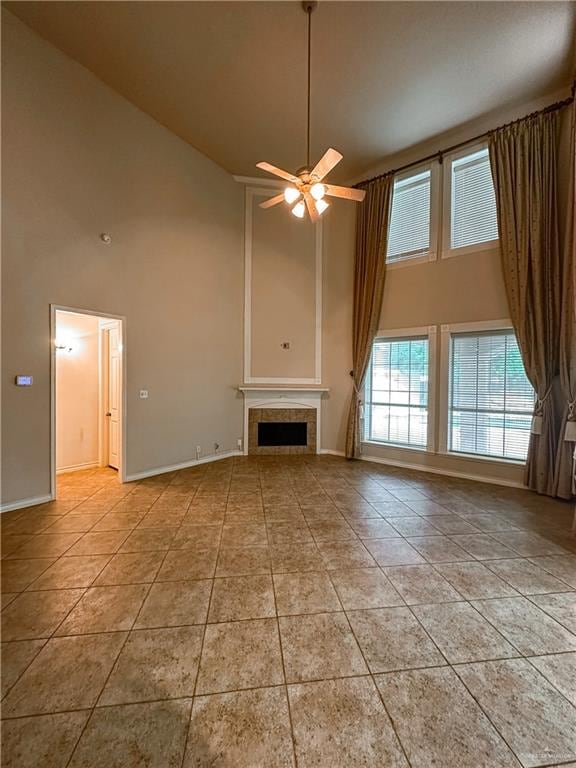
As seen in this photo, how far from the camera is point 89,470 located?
534 centimetres

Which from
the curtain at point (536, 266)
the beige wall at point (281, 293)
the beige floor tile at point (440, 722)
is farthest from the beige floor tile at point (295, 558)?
the beige wall at point (281, 293)

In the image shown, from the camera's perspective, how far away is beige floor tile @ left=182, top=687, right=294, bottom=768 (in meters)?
1.32

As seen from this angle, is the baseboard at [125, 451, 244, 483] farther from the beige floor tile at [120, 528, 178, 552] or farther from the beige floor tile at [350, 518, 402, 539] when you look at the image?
the beige floor tile at [350, 518, 402, 539]

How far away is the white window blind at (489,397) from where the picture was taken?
4703 mm

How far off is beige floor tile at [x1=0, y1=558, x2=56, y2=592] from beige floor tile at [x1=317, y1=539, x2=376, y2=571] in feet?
7.34

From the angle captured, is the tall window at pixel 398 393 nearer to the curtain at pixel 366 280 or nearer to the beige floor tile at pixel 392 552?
the curtain at pixel 366 280

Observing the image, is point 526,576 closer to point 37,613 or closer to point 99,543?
point 37,613

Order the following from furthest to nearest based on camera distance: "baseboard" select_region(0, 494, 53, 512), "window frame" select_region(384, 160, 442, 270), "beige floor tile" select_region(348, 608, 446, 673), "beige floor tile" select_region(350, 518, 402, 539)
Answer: "window frame" select_region(384, 160, 442, 270)
"baseboard" select_region(0, 494, 53, 512)
"beige floor tile" select_region(350, 518, 402, 539)
"beige floor tile" select_region(348, 608, 446, 673)

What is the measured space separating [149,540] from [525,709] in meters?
2.87

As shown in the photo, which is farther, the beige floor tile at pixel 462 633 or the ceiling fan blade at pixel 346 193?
the ceiling fan blade at pixel 346 193

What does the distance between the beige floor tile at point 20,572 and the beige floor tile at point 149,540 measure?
22.8 inches

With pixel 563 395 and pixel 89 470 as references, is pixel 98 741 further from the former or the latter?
pixel 563 395

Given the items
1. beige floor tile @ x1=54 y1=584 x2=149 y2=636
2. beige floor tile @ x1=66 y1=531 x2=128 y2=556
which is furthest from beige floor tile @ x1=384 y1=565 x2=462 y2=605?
beige floor tile @ x1=66 y1=531 x2=128 y2=556

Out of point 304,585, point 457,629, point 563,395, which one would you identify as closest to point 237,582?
point 304,585
